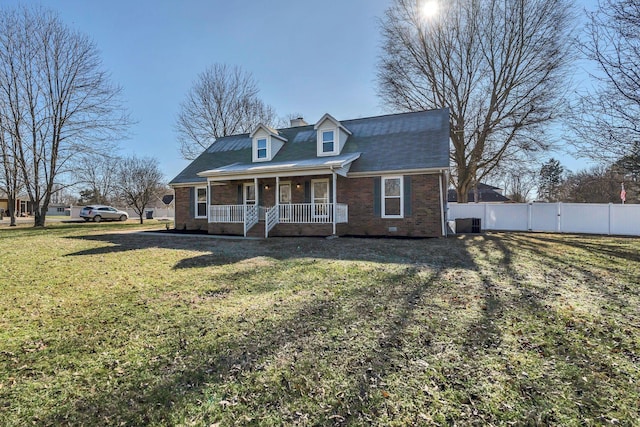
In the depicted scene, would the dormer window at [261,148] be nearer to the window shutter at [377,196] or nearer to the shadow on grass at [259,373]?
the window shutter at [377,196]

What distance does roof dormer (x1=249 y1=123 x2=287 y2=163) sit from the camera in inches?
660

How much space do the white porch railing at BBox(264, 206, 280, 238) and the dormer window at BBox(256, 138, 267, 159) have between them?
14.9ft

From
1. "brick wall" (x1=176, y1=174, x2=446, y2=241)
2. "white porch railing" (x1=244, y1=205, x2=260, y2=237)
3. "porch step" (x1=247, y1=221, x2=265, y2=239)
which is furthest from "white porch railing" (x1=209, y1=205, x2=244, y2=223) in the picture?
"porch step" (x1=247, y1=221, x2=265, y2=239)

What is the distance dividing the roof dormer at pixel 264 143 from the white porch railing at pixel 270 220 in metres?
4.13

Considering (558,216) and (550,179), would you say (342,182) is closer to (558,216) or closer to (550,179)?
(558,216)

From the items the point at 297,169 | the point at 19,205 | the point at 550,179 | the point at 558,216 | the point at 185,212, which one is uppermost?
the point at 550,179

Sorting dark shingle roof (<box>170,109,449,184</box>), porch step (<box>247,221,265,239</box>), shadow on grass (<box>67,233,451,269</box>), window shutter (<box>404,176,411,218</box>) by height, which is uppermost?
dark shingle roof (<box>170,109,449,184</box>)

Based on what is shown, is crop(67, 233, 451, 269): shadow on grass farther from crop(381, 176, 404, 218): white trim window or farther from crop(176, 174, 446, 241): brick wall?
crop(381, 176, 404, 218): white trim window

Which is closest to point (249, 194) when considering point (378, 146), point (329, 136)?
point (329, 136)

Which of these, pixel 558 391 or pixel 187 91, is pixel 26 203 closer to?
pixel 187 91

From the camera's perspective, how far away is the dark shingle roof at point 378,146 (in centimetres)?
1346

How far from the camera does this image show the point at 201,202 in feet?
58.7

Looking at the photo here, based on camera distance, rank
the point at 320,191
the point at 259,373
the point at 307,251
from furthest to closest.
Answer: the point at 320,191
the point at 307,251
the point at 259,373

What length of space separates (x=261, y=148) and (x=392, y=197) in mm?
7914
